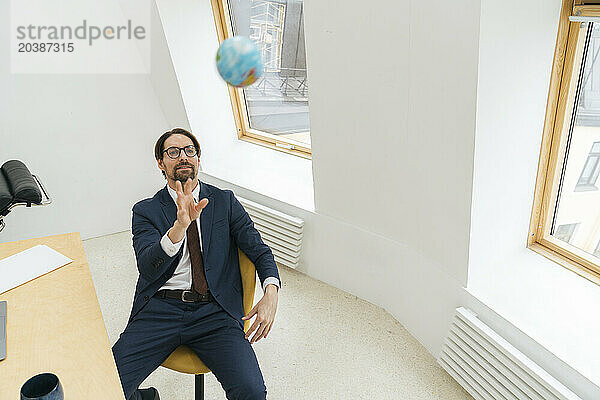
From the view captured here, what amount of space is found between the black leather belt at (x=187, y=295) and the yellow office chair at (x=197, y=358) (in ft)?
0.51

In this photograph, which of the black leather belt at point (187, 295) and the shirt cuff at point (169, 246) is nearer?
the shirt cuff at point (169, 246)

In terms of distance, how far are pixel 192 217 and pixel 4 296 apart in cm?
71

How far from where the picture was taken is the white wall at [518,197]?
6.59 feet

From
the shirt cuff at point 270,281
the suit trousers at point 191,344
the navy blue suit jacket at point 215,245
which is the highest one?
the navy blue suit jacket at point 215,245

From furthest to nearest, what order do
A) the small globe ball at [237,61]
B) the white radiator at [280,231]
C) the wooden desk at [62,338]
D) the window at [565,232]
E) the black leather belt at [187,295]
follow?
1. the white radiator at [280,231]
2. the window at [565,232]
3. the black leather belt at [187,295]
4. the small globe ball at [237,61]
5. the wooden desk at [62,338]

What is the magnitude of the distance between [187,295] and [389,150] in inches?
47.1

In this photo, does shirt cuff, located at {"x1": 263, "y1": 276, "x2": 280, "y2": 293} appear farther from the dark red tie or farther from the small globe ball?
the small globe ball

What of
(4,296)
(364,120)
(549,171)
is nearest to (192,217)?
(4,296)

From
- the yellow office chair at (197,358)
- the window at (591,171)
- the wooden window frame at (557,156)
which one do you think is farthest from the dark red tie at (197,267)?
the window at (591,171)

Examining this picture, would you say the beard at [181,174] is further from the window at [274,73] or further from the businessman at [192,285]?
the window at [274,73]

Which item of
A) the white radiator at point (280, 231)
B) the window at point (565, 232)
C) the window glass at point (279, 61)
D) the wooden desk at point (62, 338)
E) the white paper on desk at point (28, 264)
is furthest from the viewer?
the window glass at point (279, 61)

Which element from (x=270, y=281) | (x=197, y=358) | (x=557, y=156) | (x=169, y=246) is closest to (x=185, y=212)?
(x=169, y=246)

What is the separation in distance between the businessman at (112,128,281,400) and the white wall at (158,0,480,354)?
2.66ft

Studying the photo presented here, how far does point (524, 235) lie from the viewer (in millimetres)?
2578
